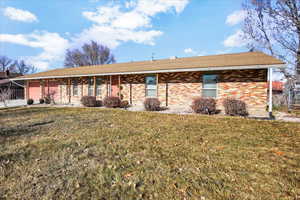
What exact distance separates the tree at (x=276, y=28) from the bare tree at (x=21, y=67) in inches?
2481

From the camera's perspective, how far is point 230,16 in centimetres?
1280

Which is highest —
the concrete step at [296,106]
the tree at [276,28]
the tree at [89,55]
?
the tree at [89,55]

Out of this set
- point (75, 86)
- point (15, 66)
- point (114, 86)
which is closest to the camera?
point (114, 86)

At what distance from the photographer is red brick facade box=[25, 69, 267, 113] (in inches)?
322

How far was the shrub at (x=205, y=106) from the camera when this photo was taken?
24.9ft

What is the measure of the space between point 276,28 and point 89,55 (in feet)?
111

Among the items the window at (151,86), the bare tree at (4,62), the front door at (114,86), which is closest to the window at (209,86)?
the window at (151,86)

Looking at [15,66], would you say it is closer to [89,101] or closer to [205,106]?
[89,101]

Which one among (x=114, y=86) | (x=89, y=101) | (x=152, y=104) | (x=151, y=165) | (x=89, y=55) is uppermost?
(x=89, y=55)

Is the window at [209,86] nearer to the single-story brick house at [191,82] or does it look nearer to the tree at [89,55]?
the single-story brick house at [191,82]

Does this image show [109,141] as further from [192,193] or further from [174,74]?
[174,74]

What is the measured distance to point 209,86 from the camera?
9.32 metres

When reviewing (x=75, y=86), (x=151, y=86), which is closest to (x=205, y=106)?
(x=151, y=86)

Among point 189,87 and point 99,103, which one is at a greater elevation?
point 189,87
